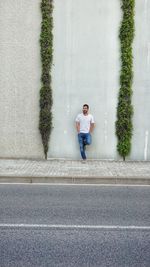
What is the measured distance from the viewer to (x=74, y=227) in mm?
8328

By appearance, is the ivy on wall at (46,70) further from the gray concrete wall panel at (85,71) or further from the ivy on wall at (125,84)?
the ivy on wall at (125,84)

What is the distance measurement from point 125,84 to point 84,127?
1801mm

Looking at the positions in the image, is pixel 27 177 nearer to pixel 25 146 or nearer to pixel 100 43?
pixel 25 146

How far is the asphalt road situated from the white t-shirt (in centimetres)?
408

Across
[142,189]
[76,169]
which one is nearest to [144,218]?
[142,189]

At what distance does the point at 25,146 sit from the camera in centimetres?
1648

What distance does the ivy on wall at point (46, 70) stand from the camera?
16203 millimetres

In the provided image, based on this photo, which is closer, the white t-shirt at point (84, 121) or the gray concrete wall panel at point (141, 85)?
the white t-shirt at point (84, 121)

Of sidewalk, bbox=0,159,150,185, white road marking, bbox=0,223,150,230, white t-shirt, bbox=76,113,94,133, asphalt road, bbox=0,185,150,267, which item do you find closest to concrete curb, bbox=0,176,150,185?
sidewalk, bbox=0,159,150,185

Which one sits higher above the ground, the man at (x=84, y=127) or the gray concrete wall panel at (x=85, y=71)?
the gray concrete wall panel at (x=85, y=71)

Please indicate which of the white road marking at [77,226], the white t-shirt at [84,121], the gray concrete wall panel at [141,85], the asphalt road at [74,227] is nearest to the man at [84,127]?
the white t-shirt at [84,121]

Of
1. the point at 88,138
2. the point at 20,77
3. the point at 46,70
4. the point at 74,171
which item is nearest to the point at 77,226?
the point at 74,171

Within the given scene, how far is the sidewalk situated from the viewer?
42.0ft

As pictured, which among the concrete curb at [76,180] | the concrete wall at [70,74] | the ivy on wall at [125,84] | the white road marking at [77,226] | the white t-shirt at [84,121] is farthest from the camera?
the concrete wall at [70,74]
